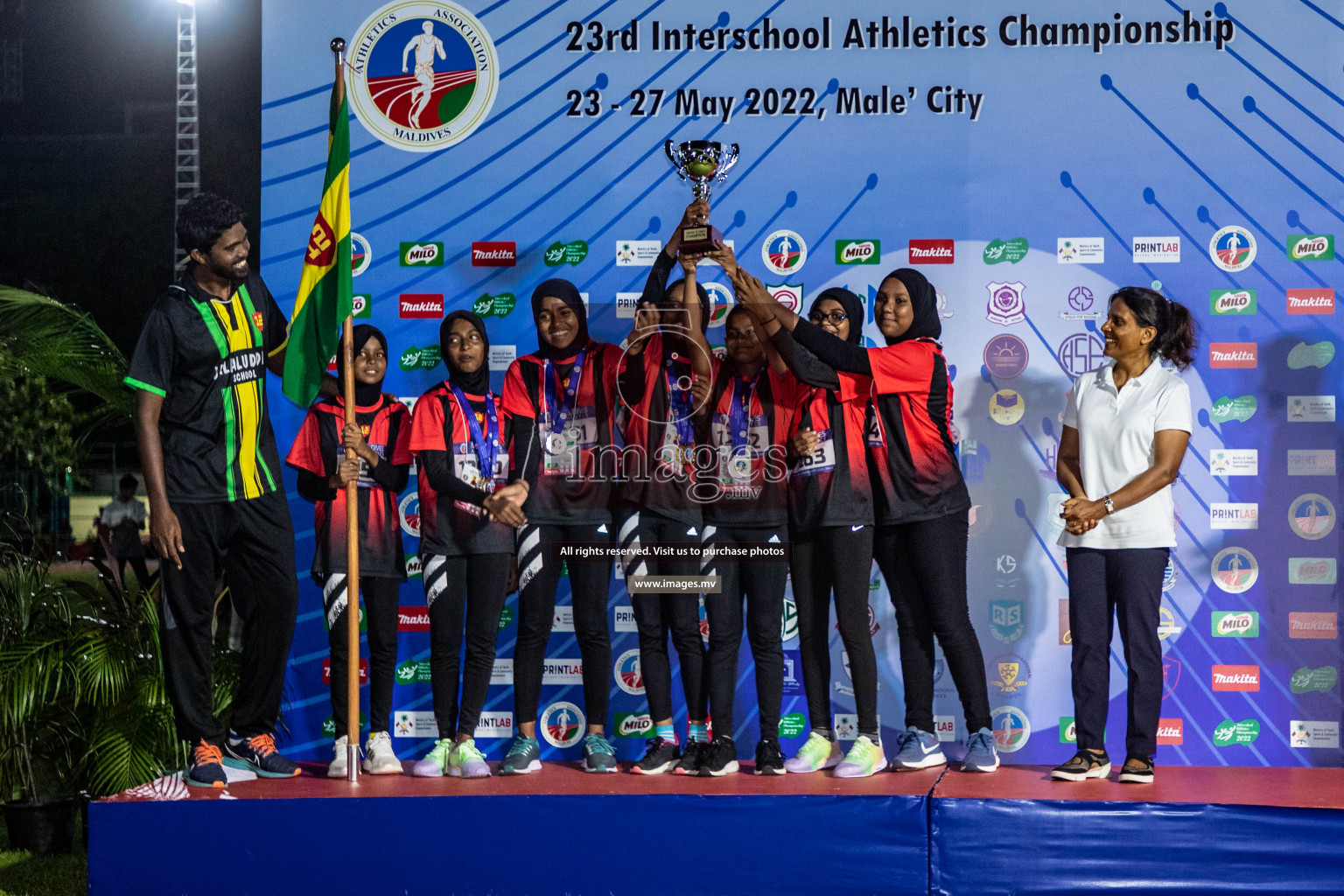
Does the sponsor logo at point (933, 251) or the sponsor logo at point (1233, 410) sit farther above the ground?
the sponsor logo at point (933, 251)

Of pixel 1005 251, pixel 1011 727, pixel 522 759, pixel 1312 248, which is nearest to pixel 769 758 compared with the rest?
pixel 522 759

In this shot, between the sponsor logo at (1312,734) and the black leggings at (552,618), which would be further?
the sponsor logo at (1312,734)

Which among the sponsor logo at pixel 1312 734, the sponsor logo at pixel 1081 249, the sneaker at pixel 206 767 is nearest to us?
the sneaker at pixel 206 767

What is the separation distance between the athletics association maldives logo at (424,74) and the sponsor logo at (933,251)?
66.8 inches

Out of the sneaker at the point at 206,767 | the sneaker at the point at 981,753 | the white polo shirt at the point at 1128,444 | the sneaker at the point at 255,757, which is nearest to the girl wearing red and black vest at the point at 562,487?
the sneaker at the point at 255,757

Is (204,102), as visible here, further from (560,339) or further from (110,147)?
(560,339)

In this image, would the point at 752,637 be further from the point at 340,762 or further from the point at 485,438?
the point at 340,762

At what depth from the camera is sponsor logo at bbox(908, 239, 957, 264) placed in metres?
4.16

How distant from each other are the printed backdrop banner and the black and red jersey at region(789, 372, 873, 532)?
580mm

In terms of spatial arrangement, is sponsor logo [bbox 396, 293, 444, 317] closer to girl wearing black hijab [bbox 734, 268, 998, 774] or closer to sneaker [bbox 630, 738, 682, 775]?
girl wearing black hijab [bbox 734, 268, 998, 774]

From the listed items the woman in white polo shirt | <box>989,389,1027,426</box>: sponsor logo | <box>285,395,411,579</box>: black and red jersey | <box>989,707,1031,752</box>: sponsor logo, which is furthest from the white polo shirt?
<box>285,395,411,579</box>: black and red jersey

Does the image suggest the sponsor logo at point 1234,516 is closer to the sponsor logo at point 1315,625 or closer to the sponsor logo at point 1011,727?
the sponsor logo at point 1315,625

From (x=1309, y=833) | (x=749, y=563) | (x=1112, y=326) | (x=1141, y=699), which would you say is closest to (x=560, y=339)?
(x=749, y=563)

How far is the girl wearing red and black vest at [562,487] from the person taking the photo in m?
3.72
